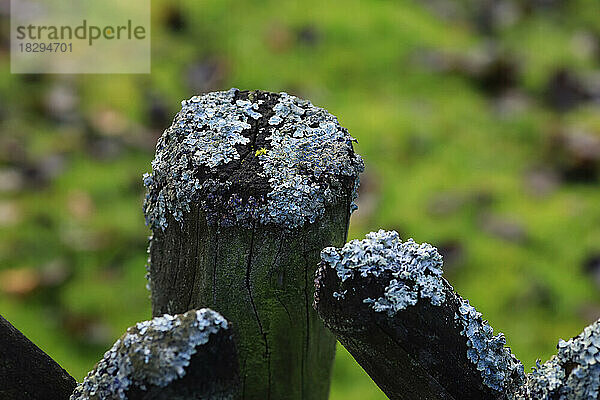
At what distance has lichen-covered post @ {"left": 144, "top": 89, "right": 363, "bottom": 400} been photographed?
108cm

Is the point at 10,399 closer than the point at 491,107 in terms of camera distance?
Yes

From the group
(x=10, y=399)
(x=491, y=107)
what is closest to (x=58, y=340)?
(x=10, y=399)

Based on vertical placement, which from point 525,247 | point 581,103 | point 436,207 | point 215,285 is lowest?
point 215,285

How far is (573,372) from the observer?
815mm

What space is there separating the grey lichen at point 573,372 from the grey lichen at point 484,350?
0.07m

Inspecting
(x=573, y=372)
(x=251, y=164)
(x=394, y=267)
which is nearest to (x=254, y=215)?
(x=251, y=164)

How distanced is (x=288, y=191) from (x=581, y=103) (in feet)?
11.2

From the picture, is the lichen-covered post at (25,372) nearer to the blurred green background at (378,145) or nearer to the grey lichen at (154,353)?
the grey lichen at (154,353)

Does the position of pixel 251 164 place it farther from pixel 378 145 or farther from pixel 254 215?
pixel 378 145

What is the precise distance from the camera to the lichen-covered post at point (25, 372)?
1.00 m

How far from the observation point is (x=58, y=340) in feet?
9.30

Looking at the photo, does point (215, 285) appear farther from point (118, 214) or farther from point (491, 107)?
point (491, 107)

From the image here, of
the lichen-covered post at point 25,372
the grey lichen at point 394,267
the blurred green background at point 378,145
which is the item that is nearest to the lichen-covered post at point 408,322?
the grey lichen at point 394,267

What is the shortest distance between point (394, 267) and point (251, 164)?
332 mm
